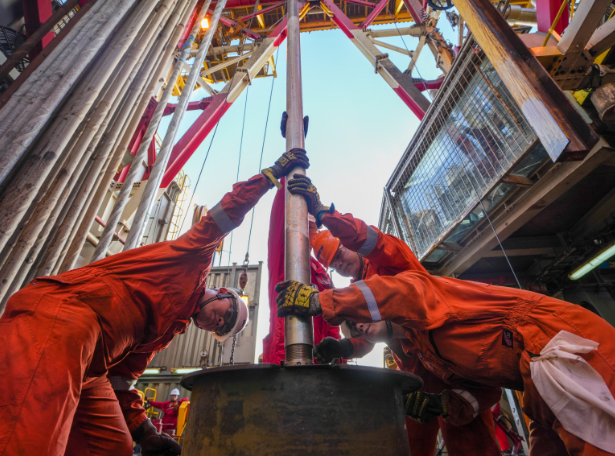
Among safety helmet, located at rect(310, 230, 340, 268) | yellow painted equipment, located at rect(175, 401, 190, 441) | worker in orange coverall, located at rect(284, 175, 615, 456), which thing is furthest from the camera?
yellow painted equipment, located at rect(175, 401, 190, 441)

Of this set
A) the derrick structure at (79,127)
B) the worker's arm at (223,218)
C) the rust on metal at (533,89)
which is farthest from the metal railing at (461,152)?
the derrick structure at (79,127)

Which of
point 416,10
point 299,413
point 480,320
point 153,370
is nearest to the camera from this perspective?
point 299,413

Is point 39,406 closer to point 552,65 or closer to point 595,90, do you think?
point 552,65

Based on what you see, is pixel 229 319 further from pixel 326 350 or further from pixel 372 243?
pixel 372 243

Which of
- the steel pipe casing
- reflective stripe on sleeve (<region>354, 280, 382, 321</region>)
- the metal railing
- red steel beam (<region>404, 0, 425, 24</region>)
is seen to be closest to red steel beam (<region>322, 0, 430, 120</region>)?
the metal railing

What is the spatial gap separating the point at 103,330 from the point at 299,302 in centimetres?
112

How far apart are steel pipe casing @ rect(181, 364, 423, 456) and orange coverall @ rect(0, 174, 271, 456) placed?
2.07 feet

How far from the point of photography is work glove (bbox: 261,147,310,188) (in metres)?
2.18

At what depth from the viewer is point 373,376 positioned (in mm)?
1241

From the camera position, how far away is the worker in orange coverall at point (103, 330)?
1.32 meters

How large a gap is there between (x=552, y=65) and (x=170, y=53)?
406cm

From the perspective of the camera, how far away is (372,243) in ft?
7.54

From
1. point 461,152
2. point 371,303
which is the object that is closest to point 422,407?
point 371,303

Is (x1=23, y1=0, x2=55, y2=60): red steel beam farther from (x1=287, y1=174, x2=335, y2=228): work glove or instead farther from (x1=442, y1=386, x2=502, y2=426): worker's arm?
(x1=442, y1=386, x2=502, y2=426): worker's arm
